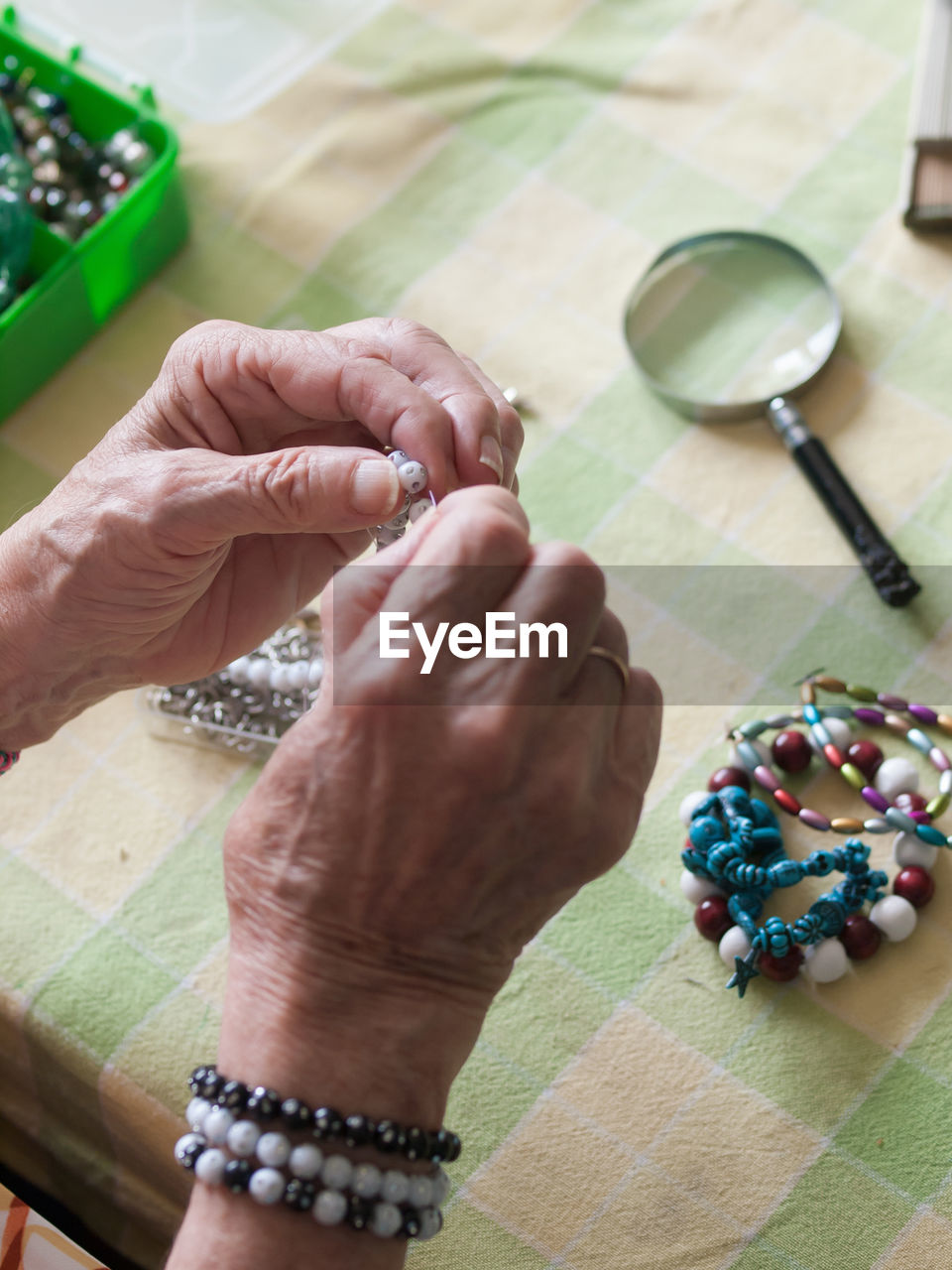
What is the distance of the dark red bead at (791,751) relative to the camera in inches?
46.9

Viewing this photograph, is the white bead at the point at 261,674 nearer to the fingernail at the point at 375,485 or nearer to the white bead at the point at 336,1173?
the fingernail at the point at 375,485


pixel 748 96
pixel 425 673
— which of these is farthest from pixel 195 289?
pixel 425 673

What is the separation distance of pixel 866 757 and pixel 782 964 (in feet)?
0.76

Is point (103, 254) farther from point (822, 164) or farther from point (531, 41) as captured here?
point (822, 164)

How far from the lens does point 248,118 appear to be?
1733 mm

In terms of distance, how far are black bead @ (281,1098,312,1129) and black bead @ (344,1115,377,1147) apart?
0.03 metres

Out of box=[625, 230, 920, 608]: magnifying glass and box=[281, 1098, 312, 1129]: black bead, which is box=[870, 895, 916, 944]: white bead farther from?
box=[281, 1098, 312, 1129]: black bead

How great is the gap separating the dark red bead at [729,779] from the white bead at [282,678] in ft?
1.49

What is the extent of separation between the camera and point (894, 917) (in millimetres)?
1096

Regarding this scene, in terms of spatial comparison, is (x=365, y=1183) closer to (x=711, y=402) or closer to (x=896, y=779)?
(x=896, y=779)

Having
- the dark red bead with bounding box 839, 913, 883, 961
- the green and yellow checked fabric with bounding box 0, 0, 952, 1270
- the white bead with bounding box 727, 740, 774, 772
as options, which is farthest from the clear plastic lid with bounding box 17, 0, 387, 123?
the dark red bead with bounding box 839, 913, 883, 961

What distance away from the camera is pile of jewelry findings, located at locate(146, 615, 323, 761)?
1270 mm

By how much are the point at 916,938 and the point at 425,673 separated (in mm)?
603

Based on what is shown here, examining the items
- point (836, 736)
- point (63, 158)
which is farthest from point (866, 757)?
point (63, 158)
